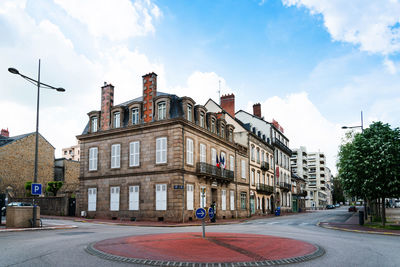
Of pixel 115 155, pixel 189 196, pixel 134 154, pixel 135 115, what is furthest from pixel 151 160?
pixel 135 115

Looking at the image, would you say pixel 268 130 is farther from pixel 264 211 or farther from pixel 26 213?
pixel 26 213

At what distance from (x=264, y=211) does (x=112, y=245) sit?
128 feet

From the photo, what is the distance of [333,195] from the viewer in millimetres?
143625

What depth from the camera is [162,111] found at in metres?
28.9

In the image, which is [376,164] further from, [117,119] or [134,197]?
[117,119]

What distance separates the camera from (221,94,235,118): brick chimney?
146 ft

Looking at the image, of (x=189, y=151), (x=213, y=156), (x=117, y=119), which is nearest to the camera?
(x=189, y=151)

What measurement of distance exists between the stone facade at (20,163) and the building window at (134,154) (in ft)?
70.4

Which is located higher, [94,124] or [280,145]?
[280,145]

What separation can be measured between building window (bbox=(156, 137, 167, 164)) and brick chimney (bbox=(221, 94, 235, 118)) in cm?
1785

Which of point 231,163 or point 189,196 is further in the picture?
point 231,163

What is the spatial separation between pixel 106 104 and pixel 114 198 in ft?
27.9

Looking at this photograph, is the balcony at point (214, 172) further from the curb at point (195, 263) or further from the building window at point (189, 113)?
the curb at point (195, 263)

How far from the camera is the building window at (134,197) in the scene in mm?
28655
